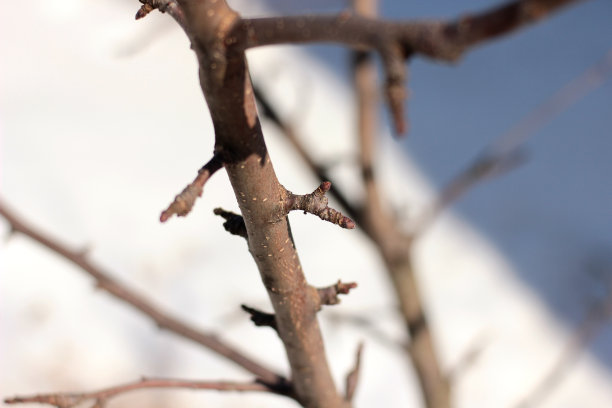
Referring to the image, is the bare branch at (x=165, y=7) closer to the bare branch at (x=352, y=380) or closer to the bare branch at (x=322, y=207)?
the bare branch at (x=322, y=207)

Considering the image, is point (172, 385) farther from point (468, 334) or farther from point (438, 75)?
point (438, 75)

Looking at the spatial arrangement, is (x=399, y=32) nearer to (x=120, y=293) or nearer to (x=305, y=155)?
(x=120, y=293)

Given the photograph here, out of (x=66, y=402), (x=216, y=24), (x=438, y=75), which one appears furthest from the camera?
(x=438, y=75)

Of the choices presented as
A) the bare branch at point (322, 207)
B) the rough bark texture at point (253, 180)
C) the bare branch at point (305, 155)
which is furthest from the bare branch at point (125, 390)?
the bare branch at point (305, 155)

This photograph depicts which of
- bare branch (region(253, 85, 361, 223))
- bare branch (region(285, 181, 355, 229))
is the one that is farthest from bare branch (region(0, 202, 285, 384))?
bare branch (region(253, 85, 361, 223))

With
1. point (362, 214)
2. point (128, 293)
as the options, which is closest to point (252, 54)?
point (362, 214)

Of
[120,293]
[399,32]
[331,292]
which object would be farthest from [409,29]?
[120,293]
